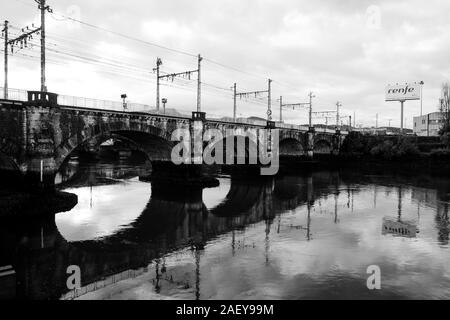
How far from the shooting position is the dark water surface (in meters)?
12.7

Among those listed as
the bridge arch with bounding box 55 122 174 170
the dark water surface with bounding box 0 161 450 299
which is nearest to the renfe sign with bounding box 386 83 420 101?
the dark water surface with bounding box 0 161 450 299

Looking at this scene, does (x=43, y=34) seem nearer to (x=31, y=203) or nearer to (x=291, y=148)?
(x=31, y=203)

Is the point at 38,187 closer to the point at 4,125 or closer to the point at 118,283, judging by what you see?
the point at 4,125

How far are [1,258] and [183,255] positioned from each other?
778 centimetres

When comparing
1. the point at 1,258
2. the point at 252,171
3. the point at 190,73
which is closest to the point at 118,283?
the point at 1,258

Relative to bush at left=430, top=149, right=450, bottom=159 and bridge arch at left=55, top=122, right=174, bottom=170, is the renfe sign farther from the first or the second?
bridge arch at left=55, top=122, right=174, bottom=170

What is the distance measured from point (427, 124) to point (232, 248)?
113m

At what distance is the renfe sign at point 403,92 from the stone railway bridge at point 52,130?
60.4m

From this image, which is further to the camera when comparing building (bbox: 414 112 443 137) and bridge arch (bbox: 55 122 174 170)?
building (bbox: 414 112 443 137)

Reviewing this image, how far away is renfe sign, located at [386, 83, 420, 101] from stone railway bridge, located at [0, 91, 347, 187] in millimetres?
60391

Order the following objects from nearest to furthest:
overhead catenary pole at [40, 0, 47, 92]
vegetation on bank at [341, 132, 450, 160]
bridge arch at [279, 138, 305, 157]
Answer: overhead catenary pole at [40, 0, 47, 92] < vegetation on bank at [341, 132, 450, 160] < bridge arch at [279, 138, 305, 157]

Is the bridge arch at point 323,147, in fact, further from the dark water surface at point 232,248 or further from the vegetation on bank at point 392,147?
the dark water surface at point 232,248

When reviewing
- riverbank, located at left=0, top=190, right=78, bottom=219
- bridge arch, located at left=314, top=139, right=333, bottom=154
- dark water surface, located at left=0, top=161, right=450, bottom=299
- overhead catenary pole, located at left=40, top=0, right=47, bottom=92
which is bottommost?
dark water surface, located at left=0, top=161, right=450, bottom=299
